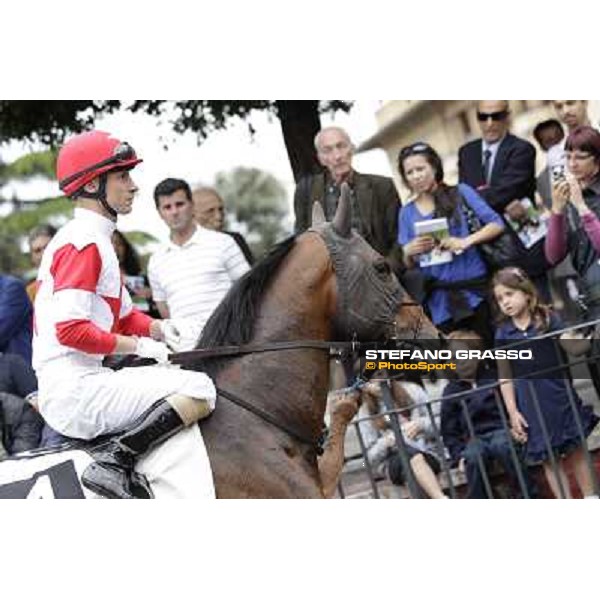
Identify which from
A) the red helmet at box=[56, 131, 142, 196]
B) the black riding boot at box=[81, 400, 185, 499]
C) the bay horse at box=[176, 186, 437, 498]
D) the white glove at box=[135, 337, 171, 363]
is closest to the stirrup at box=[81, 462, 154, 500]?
the black riding boot at box=[81, 400, 185, 499]

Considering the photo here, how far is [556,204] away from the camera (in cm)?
491

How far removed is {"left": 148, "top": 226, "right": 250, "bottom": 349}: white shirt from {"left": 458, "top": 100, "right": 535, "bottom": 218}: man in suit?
116 centimetres

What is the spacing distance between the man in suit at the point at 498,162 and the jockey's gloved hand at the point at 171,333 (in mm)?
1615

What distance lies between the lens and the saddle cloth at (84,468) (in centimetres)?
383

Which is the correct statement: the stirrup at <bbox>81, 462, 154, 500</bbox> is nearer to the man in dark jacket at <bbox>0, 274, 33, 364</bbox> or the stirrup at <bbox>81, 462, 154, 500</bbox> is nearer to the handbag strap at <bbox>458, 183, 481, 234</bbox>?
the man in dark jacket at <bbox>0, 274, 33, 364</bbox>

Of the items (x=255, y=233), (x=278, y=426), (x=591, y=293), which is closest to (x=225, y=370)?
(x=278, y=426)

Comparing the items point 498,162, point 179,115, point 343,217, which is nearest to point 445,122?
point 498,162

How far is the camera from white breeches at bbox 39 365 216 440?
394 centimetres

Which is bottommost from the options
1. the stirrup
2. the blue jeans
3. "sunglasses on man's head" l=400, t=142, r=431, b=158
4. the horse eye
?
the blue jeans

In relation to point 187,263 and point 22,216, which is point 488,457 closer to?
point 187,263

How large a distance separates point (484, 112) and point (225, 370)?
178 centimetres

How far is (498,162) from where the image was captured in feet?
16.2

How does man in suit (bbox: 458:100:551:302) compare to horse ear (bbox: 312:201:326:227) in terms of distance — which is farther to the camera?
man in suit (bbox: 458:100:551:302)
